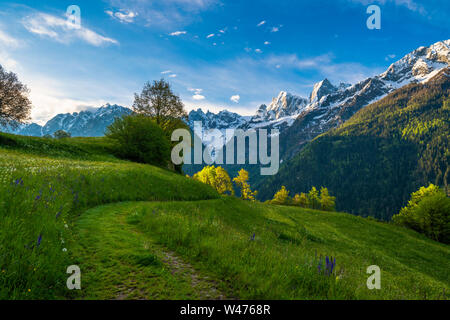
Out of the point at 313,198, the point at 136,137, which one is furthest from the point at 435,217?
the point at 136,137

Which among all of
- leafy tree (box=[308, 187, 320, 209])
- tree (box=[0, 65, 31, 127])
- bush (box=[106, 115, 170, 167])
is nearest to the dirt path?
bush (box=[106, 115, 170, 167])

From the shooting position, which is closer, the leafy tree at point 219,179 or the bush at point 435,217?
the bush at point 435,217

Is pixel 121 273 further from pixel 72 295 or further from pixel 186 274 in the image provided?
pixel 186 274

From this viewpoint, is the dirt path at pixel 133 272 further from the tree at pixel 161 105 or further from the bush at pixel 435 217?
the bush at pixel 435 217

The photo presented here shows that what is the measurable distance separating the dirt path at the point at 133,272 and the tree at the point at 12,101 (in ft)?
198

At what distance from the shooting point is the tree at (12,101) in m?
45.1

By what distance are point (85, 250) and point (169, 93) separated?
45.5m

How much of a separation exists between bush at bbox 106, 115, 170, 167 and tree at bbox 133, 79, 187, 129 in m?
8.80

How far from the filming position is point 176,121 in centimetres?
4791

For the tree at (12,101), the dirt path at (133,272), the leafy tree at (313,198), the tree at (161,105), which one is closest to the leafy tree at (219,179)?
the tree at (161,105)

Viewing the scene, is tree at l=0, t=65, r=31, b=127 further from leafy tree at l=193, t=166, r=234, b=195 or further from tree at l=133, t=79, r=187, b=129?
leafy tree at l=193, t=166, r=234, b=195

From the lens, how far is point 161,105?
4650 centimetres
